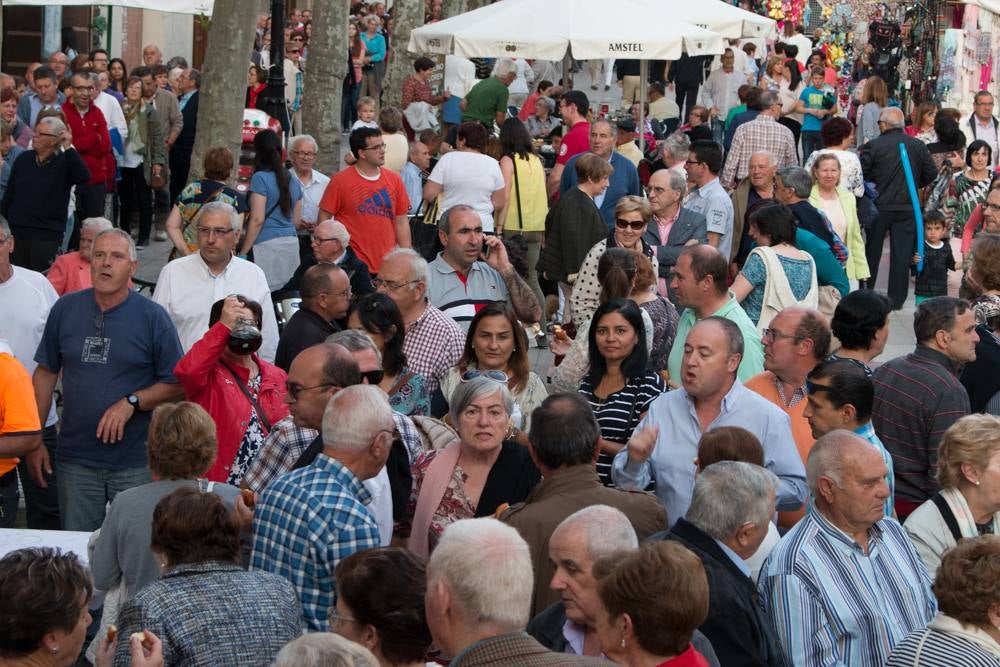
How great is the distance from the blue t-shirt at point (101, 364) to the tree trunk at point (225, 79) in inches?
274

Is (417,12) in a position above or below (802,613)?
above

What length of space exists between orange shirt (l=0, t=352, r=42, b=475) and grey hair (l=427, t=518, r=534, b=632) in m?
3.13

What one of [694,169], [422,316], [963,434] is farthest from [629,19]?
[963,434]

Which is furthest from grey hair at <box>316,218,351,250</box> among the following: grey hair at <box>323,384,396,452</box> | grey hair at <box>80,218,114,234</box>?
grey hair at <box>323,384,396,452</box>

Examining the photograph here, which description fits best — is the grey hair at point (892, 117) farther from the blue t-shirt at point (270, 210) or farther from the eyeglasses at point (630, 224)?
the blue t-shirt at point (270, 210)

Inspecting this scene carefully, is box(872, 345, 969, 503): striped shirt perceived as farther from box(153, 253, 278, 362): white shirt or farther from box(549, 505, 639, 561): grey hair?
box(153, 253, 278, 362): white shirt

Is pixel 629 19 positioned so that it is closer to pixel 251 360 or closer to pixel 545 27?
pixel 545 27

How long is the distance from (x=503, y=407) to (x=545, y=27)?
10249 millimetres

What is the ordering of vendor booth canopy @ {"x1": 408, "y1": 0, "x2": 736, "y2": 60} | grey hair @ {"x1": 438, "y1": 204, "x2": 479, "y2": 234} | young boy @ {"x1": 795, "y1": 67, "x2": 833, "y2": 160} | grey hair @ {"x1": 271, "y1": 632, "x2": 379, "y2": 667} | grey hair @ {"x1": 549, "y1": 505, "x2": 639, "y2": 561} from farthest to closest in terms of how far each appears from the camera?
young boy @ {"x1": 795, "y1": 67, "x2": 833, "y2": 160} → vendor booth canopy @ {"x1": 408, "y1": 0, "x2": 736, "y2": 60} → grey hair @ {"x1": 438, "y1": 204, "x2": 479, "y2": 234} → grey hair @ {"x1": 549, "y1": 505, "x2": 639, "y2": 561} → grey hair @ {"x1": 271, "y1": 632, "x2": 379, "y2": 667}

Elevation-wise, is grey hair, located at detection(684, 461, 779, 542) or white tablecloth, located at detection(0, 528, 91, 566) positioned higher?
grey hair, located at detection(684, 461, 779, 542)

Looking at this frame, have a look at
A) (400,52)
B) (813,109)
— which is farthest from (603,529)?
(400,52)

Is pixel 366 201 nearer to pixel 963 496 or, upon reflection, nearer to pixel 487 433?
pixel 487 433

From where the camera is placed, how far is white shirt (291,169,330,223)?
11859mm

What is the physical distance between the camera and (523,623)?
4.03 m
